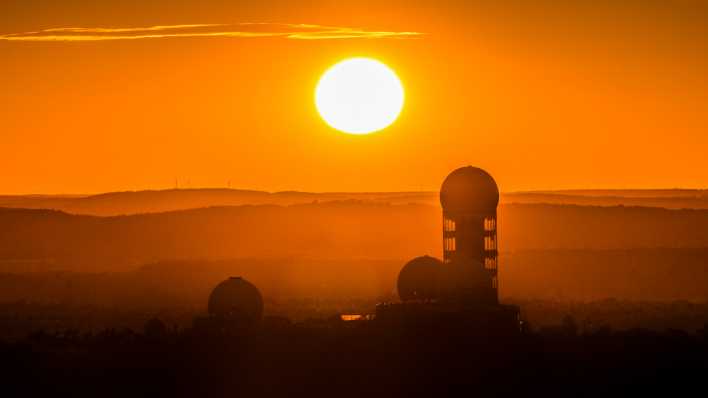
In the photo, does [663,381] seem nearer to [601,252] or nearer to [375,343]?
[375,343]

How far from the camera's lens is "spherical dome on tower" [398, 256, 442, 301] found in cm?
8619

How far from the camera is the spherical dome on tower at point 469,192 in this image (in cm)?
8900

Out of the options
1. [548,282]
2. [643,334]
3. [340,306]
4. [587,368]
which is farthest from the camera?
[548,282]

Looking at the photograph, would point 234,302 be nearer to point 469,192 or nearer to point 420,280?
point 420,280

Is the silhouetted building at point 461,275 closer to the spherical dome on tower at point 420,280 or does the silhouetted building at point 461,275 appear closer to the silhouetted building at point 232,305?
the spherical dome on tower at point 420,280

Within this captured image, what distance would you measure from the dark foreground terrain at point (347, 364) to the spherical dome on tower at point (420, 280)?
426cm

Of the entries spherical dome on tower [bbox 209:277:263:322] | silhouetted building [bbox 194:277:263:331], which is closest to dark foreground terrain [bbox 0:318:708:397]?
silhouetted building [bbox 194:277:263:331]

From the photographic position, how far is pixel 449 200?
3524 inches

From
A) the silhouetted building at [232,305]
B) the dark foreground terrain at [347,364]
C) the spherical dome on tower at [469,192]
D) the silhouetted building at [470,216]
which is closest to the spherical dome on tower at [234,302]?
the silhouetted building at [232,305]

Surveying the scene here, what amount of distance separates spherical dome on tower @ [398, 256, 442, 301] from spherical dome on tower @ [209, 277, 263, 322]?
27.4 feet

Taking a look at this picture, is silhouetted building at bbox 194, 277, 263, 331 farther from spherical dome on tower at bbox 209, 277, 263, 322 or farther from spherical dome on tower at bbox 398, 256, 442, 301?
spherical dome on tower at bbox 398, 256, 442, 301

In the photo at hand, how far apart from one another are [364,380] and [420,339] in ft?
19.4

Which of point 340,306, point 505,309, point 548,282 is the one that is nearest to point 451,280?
point 505,309

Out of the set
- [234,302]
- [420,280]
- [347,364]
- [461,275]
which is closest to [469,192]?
[420,280]
